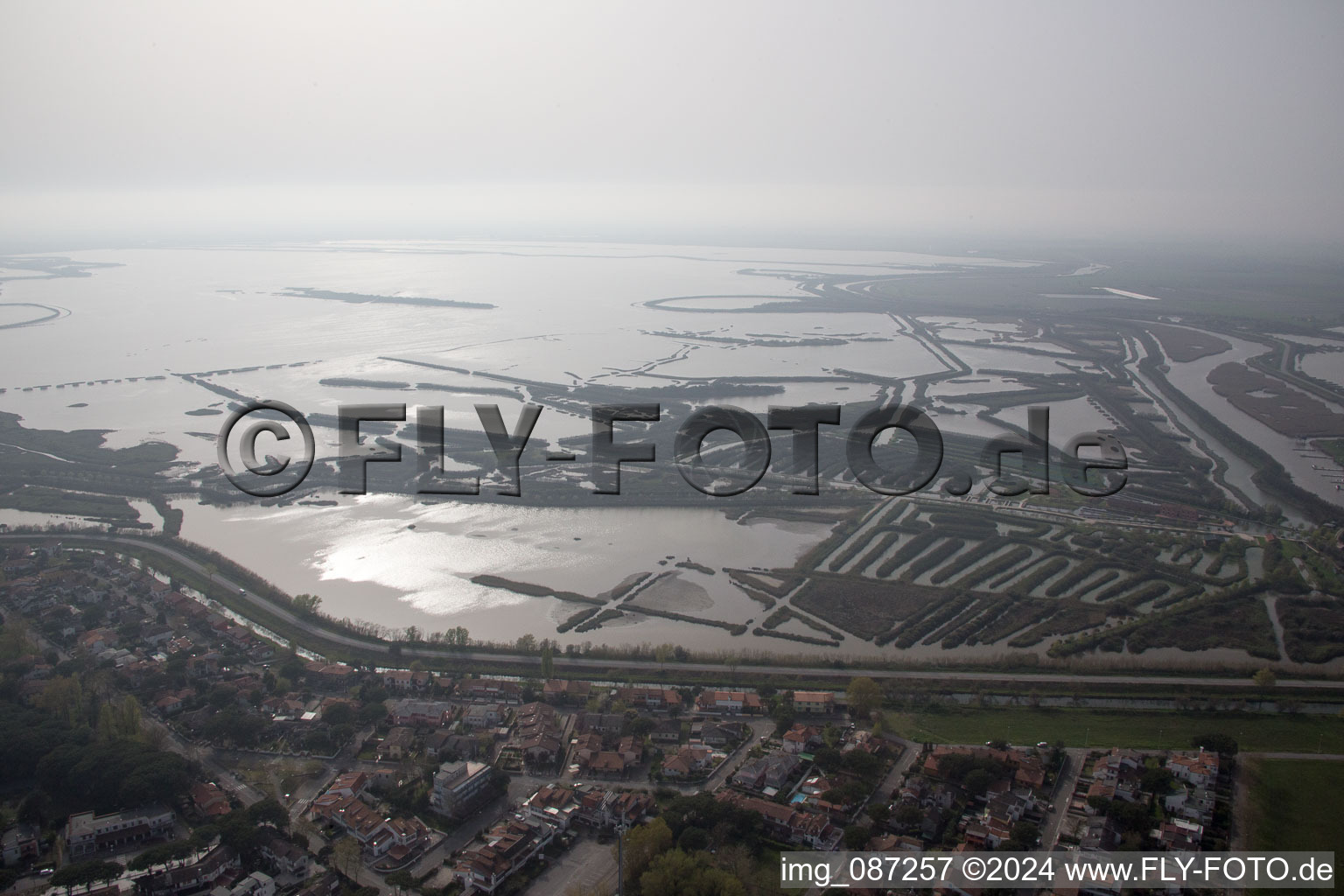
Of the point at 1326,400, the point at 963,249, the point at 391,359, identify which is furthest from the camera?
the point at 963,249

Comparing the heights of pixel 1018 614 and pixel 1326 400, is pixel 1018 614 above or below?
below

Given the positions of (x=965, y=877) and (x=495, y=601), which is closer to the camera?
(x=965, y=877)

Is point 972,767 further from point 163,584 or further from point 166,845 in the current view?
point 163,584

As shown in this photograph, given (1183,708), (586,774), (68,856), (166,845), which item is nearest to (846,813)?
(586,774)

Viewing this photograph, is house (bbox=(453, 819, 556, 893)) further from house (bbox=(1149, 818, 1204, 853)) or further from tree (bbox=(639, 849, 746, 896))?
house (bbox=(1149, 818, 1204, 853))

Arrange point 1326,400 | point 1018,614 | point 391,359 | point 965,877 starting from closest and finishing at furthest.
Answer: point 965,877 → point 1018,614 → point 1326,400 → point 391,359

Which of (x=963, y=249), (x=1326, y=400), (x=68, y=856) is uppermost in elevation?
(x=963, y=249)
